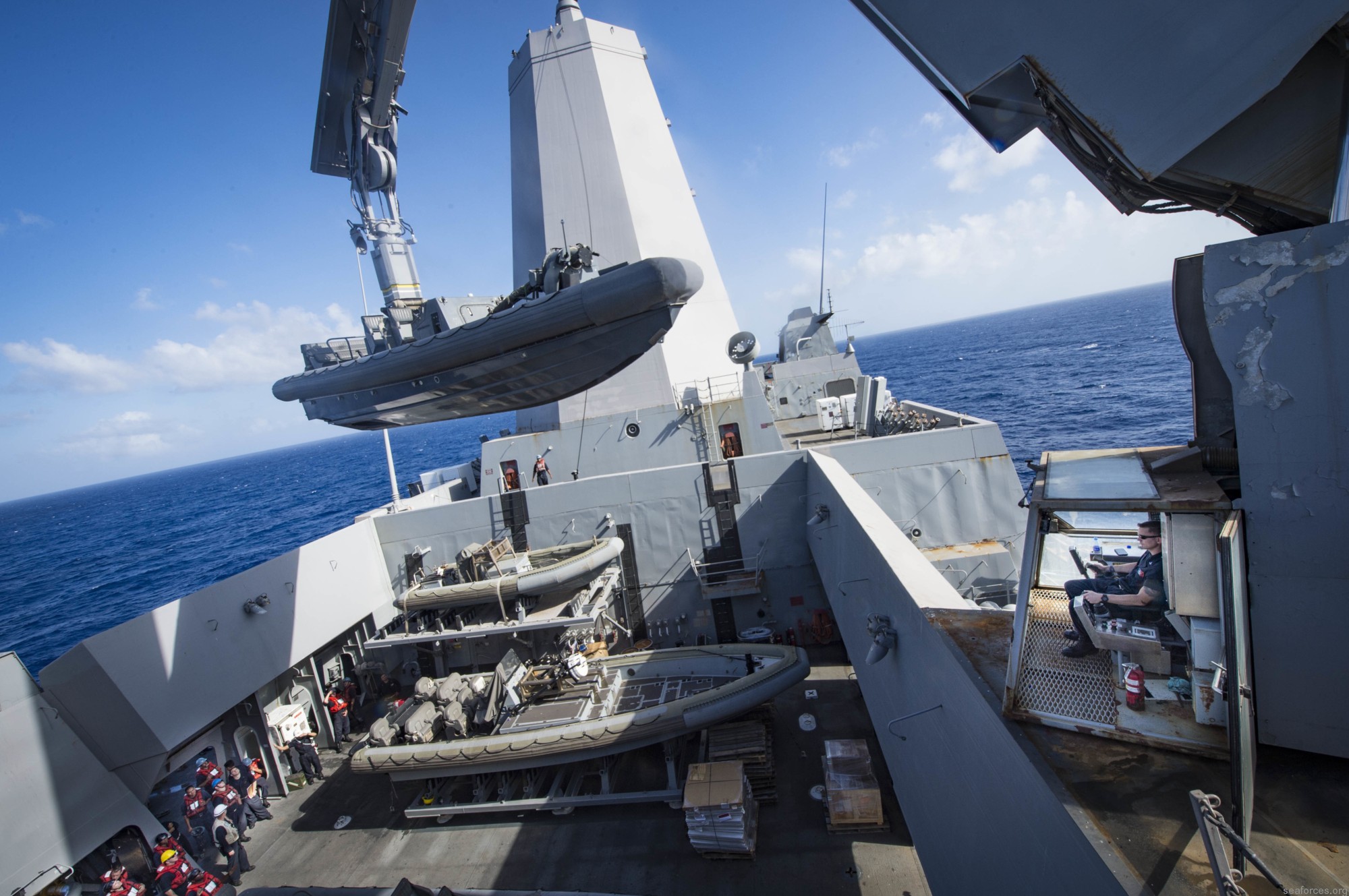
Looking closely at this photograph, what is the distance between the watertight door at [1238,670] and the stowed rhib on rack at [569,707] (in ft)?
20.8

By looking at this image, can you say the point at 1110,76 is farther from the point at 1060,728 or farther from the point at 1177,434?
the point at 1177,434

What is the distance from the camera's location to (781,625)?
11.3m

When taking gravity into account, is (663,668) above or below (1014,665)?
below

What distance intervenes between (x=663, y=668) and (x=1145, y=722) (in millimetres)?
7298

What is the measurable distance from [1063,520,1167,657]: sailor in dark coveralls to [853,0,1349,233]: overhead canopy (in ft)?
5.10

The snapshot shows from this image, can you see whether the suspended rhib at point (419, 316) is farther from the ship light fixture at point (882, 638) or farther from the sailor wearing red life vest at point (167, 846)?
the sailor wearing red life vest at point (167, 846)

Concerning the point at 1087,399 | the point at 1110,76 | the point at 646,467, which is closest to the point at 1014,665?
the point at 1110,76

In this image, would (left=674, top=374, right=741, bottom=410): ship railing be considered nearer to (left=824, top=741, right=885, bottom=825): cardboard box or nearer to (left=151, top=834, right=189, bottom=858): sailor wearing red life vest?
(left=824, top=741, right=885, bottom=825): cardboard box

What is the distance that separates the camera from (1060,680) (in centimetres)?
286

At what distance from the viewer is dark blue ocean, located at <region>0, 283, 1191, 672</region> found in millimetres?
24500

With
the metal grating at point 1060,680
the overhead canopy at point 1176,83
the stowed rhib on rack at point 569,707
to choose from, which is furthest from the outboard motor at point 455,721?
the overhead canopy at point 1176,83

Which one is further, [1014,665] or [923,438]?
[923,438]

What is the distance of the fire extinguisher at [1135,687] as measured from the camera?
2538 mm

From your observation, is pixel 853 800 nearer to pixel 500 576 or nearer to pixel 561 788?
pixel 561 788
